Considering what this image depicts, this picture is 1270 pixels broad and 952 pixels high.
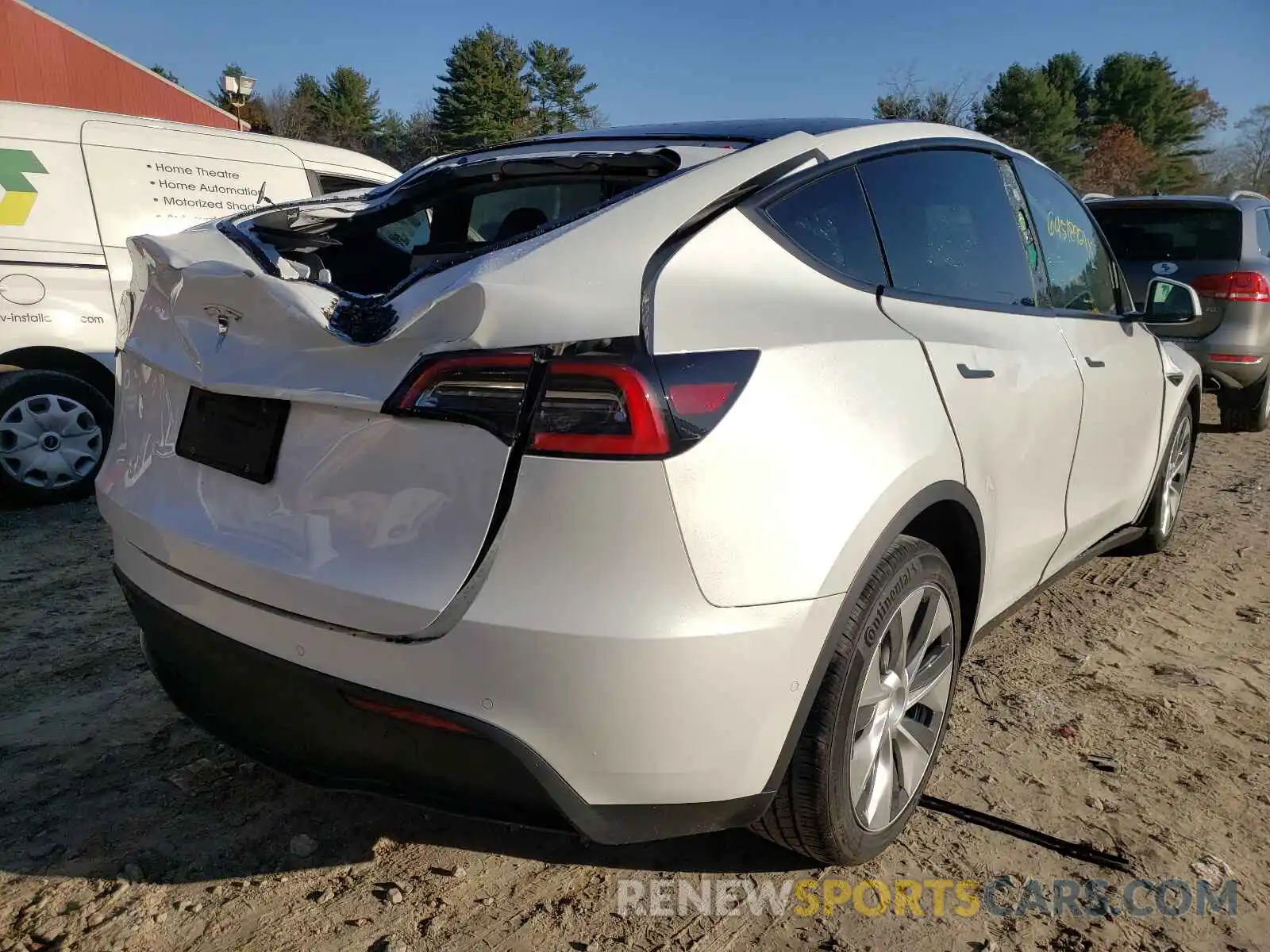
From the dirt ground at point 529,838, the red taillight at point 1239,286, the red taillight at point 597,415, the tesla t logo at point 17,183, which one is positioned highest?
the tesla t logo at point 17,183

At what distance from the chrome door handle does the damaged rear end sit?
620 millimetres

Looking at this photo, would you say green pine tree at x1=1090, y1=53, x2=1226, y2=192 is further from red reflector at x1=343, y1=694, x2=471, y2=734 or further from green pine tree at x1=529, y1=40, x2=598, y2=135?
red reflector at x1=343, y1=694, x2=471, y2=734

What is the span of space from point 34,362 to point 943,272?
4761mm

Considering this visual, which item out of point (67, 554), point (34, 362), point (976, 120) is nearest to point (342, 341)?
point (67, 554)

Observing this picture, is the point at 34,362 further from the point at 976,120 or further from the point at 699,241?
the point at 976,120

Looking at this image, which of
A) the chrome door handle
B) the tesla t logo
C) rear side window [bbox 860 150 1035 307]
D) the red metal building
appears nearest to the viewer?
the chrome door handle

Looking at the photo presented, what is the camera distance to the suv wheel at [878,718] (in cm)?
183

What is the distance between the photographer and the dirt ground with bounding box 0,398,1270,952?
1944 millimetres

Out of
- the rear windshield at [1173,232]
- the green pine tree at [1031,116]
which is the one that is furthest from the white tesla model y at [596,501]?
the green pine tree at [1031,116]

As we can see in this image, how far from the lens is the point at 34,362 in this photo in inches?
197

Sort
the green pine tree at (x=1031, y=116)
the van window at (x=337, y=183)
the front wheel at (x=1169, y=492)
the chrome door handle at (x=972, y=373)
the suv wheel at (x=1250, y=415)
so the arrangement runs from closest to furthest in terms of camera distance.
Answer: the chrome door handle at (x=972, y=373) → the front wheel at (x=1169, y=492) → the van window at (x=337, y=183) → the suv wheel at (x=1250, y=415) → the green pine tree at (x=1031, y=116)

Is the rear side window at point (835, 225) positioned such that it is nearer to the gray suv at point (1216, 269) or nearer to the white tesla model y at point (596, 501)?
the white tesla model y at point (596, 501)

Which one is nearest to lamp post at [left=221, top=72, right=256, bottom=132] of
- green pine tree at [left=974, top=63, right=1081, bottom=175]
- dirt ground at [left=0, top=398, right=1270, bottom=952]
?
dirt ground at [left=0, top=398, right=1270, bottom=952]

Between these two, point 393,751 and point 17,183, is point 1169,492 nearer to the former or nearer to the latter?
point 393,751
